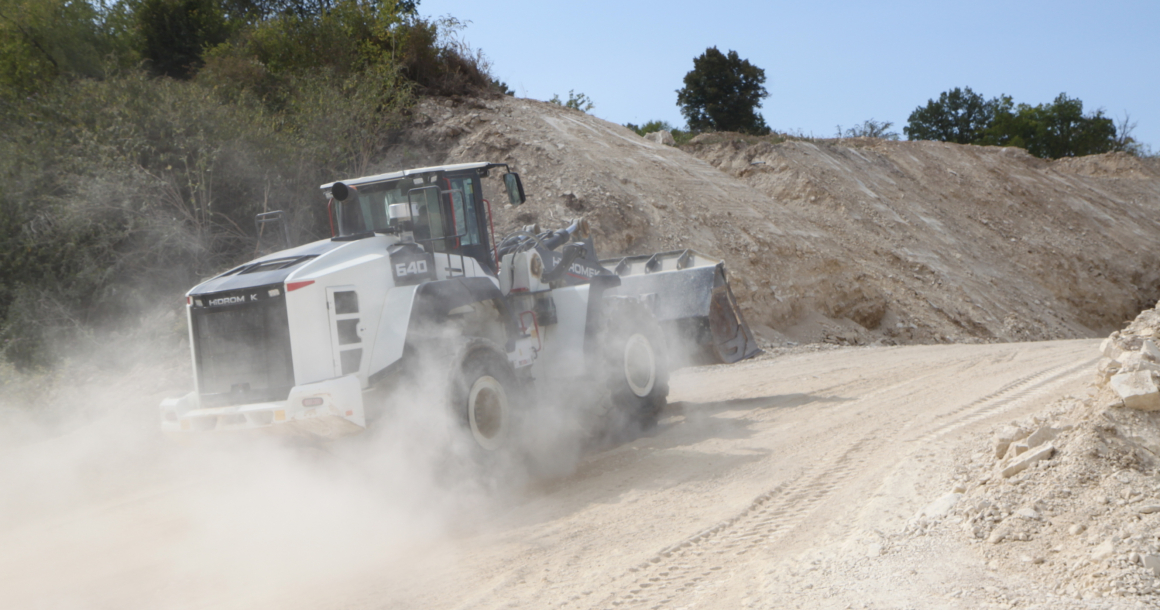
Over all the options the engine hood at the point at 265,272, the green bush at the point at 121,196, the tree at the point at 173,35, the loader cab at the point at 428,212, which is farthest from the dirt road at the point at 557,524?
the tree at the point at 173,35

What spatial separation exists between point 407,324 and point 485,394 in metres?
0.88

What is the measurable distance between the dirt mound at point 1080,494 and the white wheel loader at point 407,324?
367 centimetres

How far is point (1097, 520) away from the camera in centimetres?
418

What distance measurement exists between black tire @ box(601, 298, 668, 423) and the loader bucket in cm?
106

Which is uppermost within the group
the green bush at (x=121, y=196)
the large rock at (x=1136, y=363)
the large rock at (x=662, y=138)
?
the large rock at (x=662, y=138)

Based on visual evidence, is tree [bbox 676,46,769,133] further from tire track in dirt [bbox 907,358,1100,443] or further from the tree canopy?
tire track in dirt [bbox 907,358,1100,443]

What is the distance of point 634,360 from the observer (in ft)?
29.4

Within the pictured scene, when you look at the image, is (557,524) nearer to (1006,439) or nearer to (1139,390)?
(1006,439)

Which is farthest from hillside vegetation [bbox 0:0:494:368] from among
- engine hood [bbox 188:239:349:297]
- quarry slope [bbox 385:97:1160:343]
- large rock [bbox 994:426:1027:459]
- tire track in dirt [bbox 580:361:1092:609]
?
large rock [bbox 994:426:1027:459]

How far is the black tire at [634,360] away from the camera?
858 cm

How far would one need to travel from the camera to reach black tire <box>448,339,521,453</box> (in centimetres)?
636

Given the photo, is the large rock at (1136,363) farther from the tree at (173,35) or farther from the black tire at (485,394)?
the tree at (173,35)

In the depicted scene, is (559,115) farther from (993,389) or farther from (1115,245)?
(1115,245)

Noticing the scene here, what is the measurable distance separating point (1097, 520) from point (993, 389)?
5.46 meters
